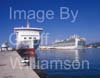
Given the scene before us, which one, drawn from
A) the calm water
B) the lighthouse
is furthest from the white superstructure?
the calm water

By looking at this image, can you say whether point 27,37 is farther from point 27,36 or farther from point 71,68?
point 71,68

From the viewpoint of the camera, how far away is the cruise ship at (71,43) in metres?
73.6

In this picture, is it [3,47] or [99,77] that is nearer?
[99,77]

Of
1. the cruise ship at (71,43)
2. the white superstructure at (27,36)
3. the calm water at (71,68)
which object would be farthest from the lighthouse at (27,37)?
the cruise ship at (71,43)

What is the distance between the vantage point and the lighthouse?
4772 centimetres

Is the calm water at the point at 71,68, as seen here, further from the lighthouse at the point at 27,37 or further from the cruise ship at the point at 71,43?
the cruise ship at the point at 71,43

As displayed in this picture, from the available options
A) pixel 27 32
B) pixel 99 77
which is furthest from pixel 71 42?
pixel 99 77

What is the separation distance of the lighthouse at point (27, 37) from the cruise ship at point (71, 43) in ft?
77.5

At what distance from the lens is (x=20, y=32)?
163 ft

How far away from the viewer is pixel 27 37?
160 feet

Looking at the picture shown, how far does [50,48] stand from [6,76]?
72.3 meters

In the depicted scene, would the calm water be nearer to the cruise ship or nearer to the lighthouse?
the lighthouse

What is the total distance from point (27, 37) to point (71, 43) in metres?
26.6

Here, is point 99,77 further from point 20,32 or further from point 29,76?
point 20,32
